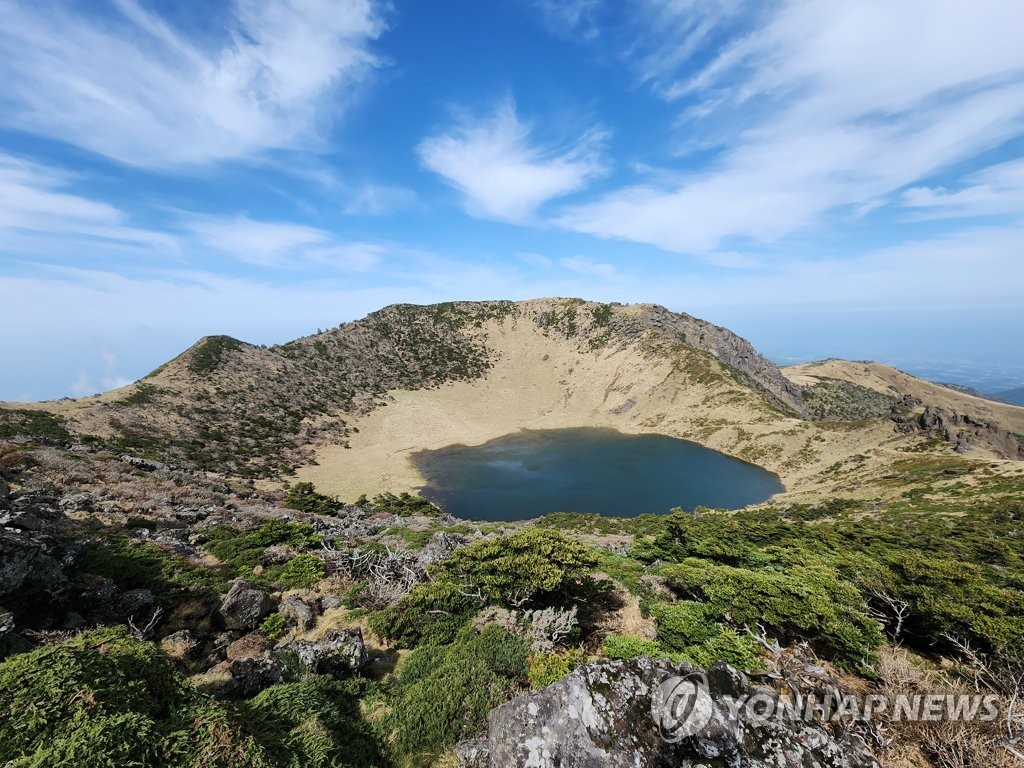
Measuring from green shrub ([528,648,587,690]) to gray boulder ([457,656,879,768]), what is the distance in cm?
345

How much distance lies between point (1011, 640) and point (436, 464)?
64.0 metres

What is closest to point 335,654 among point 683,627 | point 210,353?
point 683,627

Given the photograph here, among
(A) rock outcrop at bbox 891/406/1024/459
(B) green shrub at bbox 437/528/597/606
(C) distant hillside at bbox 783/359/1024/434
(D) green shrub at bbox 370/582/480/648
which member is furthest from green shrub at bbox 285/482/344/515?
(C) distant hillside at bbox 783/359/1024/434

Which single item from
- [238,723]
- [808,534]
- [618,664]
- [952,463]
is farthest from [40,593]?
[952,463]

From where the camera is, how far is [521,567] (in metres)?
14.0

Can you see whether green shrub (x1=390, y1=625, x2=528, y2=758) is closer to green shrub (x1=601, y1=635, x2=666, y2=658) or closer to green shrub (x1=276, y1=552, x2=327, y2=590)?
green shrub (x1=601, y1=635, x2=666, y2=658)

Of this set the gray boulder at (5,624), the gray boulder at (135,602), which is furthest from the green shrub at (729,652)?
the gray boulder at (135,602)

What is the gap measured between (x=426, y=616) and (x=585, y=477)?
1967 inches

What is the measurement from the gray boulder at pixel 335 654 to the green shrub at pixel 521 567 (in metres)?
4.39

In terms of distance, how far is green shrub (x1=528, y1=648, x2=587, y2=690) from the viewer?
9406 mm

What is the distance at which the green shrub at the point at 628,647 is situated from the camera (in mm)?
10804

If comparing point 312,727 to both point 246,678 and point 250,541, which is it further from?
point 250,541

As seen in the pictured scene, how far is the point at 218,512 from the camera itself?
86.7 feet

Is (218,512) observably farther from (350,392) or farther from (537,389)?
(537,389)
